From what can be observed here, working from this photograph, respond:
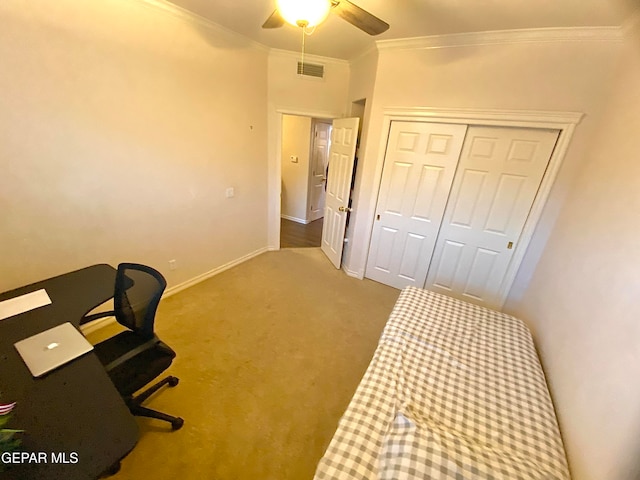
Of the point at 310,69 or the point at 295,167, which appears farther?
the point at 295,167

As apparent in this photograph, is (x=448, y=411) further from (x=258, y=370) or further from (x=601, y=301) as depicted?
(x=258, y=370)

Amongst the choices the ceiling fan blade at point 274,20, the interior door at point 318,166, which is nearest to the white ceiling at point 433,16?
the ceiling fan blade at point 274,20

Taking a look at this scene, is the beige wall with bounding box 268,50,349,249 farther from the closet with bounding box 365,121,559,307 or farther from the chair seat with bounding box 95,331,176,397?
the chair seat with bounding box 95,331,176,397

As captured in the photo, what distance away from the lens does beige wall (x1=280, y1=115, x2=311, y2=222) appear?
4985 millimetres

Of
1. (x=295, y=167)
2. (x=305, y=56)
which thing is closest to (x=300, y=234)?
(x=295, y=167)

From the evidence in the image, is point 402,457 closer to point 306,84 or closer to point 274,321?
point 274,321

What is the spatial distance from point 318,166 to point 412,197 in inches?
112

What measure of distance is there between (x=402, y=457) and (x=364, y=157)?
9.22ft

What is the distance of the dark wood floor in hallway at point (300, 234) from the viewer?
4.59 metres

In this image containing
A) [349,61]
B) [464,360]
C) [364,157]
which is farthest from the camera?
[349,61]

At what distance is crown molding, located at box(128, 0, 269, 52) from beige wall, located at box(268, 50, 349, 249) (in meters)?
0.47

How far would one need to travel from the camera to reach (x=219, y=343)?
2281mm

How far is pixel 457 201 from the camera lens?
2748 mm

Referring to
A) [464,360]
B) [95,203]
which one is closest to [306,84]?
[95,203]
